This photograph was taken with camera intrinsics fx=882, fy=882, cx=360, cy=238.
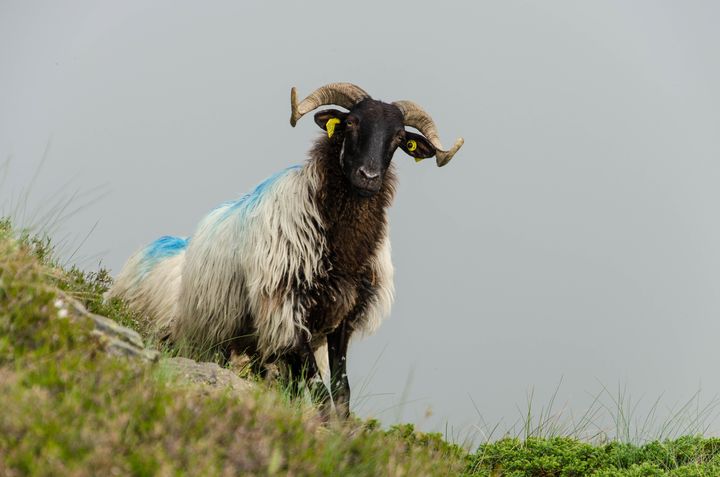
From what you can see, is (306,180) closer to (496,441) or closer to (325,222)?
(325,222)

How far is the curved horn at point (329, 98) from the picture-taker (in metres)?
10.1

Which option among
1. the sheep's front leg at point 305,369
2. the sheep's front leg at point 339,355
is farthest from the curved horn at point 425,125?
the sheep's front leg at point 305,369

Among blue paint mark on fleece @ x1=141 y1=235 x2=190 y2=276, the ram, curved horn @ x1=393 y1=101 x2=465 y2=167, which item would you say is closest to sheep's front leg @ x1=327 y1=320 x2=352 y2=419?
the ram

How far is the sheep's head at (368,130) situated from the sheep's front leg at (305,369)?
6.14 feet

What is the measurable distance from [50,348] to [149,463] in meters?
1.45

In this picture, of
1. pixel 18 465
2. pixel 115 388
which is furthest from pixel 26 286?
pixel 18 465

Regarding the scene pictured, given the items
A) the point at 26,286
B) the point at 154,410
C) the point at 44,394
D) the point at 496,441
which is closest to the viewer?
the point at 44,394

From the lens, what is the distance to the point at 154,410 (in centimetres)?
462

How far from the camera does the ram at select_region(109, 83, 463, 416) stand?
9.64m

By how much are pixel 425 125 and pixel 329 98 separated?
1.25m

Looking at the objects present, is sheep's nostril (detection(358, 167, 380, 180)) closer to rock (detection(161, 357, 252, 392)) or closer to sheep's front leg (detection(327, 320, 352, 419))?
sheep's front leg (detection(327, 320, 352, 419))

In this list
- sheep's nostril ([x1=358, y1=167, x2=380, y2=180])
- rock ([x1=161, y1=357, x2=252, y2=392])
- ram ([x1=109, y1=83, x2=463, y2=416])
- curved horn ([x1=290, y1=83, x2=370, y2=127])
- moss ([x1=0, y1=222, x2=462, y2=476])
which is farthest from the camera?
curved horn ([x1=290, y1=83, x2=370, y2=127])

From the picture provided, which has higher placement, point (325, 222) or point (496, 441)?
point (325, 222)

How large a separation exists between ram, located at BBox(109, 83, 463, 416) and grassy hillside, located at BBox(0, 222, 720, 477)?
3.18 metres
